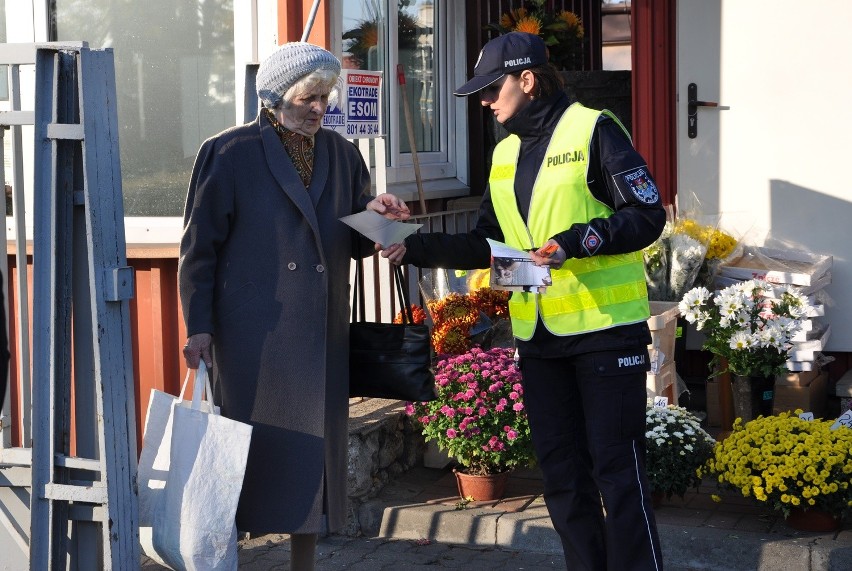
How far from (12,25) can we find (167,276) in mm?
1597

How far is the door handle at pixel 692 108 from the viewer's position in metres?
6.75

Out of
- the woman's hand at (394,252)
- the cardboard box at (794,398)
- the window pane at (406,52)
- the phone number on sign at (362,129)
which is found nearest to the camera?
the woman's hand at (394,252)

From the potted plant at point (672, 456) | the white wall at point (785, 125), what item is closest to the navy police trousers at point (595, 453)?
the potted plant at point (672, 456)

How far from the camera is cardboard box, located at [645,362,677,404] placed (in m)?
5.70

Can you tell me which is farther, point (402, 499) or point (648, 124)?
point (648, 124)

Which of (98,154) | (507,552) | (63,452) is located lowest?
(507,552)

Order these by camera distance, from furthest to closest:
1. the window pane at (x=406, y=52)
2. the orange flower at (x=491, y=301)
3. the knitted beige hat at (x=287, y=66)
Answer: the window pane at (x=406, y=52) → the orange flower at (x=491, y=301) → the knitted beige hat at (x=287, y=66)

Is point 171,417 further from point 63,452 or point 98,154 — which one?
point 98,154

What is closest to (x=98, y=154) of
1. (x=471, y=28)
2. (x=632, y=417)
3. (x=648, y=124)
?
(x=632, y=417)

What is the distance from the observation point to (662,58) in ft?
22.5

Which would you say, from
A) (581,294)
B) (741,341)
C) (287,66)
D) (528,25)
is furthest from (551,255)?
(528,25)

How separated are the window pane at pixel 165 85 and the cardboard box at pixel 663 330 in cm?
230

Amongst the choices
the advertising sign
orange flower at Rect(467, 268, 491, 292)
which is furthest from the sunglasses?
orange flower at Rect(467, 268, 491, 292)

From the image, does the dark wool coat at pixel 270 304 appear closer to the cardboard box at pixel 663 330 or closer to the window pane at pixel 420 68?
the cardboard box at pixel 663 330
